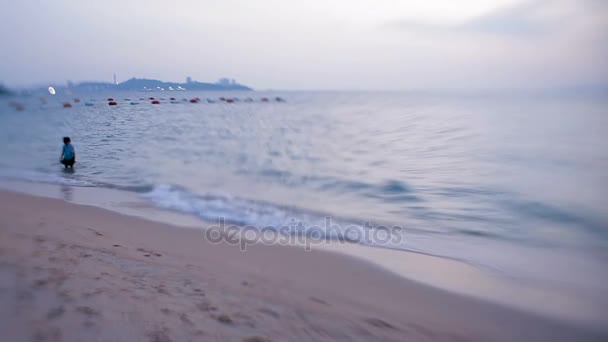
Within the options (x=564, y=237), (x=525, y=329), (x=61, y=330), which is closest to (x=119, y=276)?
(x=61, y=330)

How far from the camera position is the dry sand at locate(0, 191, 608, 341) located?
3.48m

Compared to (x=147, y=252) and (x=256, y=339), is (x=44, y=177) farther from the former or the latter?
(x=256, y=339)

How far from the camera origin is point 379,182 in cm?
1288

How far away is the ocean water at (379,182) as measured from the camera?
7.73 metres

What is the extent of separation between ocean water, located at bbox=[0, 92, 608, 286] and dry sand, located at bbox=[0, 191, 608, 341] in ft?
5.57

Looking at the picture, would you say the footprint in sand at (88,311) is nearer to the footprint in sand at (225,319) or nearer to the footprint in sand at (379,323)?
the footprint in sand at (225,319)

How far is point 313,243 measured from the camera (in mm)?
6930

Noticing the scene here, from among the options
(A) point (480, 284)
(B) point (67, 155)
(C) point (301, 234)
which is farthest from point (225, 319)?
(B) point (67, 155)

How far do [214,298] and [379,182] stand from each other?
9.43 metres

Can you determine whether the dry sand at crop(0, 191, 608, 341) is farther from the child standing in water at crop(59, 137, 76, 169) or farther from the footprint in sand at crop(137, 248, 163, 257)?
the child standing in water at crop(59, 137, 76, 169)

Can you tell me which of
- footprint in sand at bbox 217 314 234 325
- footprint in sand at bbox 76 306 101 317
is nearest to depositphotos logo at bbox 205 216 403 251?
footprint in sand at bbox 217 314 234 325

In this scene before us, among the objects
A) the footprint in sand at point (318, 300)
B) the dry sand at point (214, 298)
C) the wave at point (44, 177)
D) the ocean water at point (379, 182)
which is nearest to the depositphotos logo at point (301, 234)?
the ocean water at point (379, 182)

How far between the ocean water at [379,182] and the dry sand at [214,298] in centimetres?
170

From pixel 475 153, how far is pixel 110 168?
1609cm
